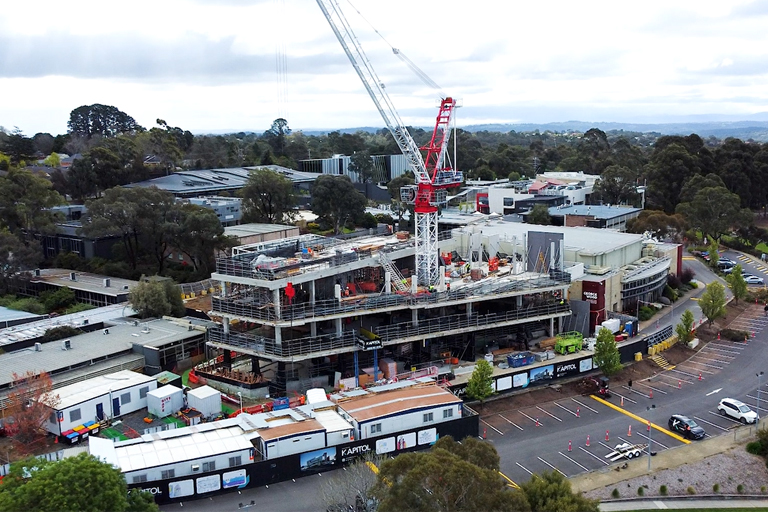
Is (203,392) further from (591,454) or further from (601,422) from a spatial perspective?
(601,422)

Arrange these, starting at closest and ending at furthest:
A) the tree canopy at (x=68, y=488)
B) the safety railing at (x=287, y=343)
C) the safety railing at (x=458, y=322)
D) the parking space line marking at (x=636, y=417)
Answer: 1. the tree canopy at (x=68, y=488)
2. the parking space line marking at (x=636, y=417)
3. the safety railing at (x=287, y=343)
4. the safety railing at (x=458, y=322)

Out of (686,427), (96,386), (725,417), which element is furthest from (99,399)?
(725,417)

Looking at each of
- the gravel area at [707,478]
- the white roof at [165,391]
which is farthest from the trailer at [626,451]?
the white roof at [165,391]

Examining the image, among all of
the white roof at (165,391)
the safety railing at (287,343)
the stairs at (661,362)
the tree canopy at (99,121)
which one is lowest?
the stairs at (661,362)

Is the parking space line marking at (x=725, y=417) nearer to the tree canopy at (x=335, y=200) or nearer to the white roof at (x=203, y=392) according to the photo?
the white roof at (x=203, y=392)

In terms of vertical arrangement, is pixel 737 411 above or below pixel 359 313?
below

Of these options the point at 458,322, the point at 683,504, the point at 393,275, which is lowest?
the point at 683,504
